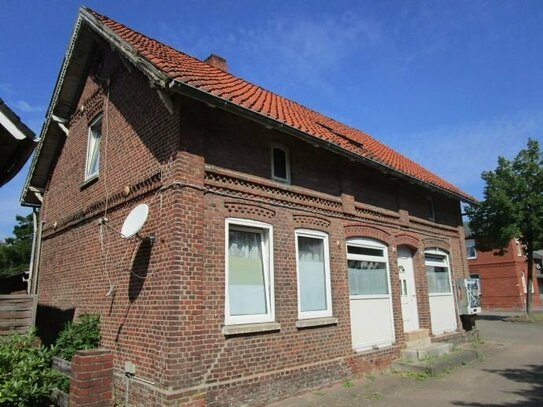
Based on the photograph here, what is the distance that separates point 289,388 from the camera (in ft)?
27.5

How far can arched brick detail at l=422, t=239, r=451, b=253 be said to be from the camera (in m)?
14.4

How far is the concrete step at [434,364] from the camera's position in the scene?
10312 millimetres

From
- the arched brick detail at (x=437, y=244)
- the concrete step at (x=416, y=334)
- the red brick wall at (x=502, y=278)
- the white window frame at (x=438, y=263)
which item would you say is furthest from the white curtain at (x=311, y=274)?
the red brick wall at (x=502, y=278)

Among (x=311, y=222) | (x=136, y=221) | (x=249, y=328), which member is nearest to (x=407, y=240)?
(x=311, y=222)

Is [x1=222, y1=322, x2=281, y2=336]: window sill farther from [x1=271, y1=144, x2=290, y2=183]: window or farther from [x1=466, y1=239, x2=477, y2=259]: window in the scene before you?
[x1=466, y1=239, x2=477, y2=259]: window

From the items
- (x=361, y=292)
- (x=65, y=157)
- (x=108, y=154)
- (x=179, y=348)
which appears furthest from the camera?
(x=65, y=157)

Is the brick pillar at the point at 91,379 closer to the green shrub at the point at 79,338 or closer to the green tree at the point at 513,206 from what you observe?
→ the green shrub at the point at 79,338

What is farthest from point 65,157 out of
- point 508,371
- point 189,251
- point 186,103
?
point 508,371

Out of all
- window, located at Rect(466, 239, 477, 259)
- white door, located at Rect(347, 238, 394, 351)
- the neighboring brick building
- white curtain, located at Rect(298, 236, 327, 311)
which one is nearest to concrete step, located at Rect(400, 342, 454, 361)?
white door, located at Rect(347, 238, 394, 351)

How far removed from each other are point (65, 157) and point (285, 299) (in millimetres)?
8492

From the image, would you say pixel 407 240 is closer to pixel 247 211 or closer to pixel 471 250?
pixel 247 211

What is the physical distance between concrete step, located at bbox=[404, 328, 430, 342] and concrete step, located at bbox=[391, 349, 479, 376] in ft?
3.35

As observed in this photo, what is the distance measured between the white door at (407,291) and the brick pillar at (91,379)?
29.9 feet

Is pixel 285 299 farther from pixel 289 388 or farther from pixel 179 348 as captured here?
pixel 179 348
